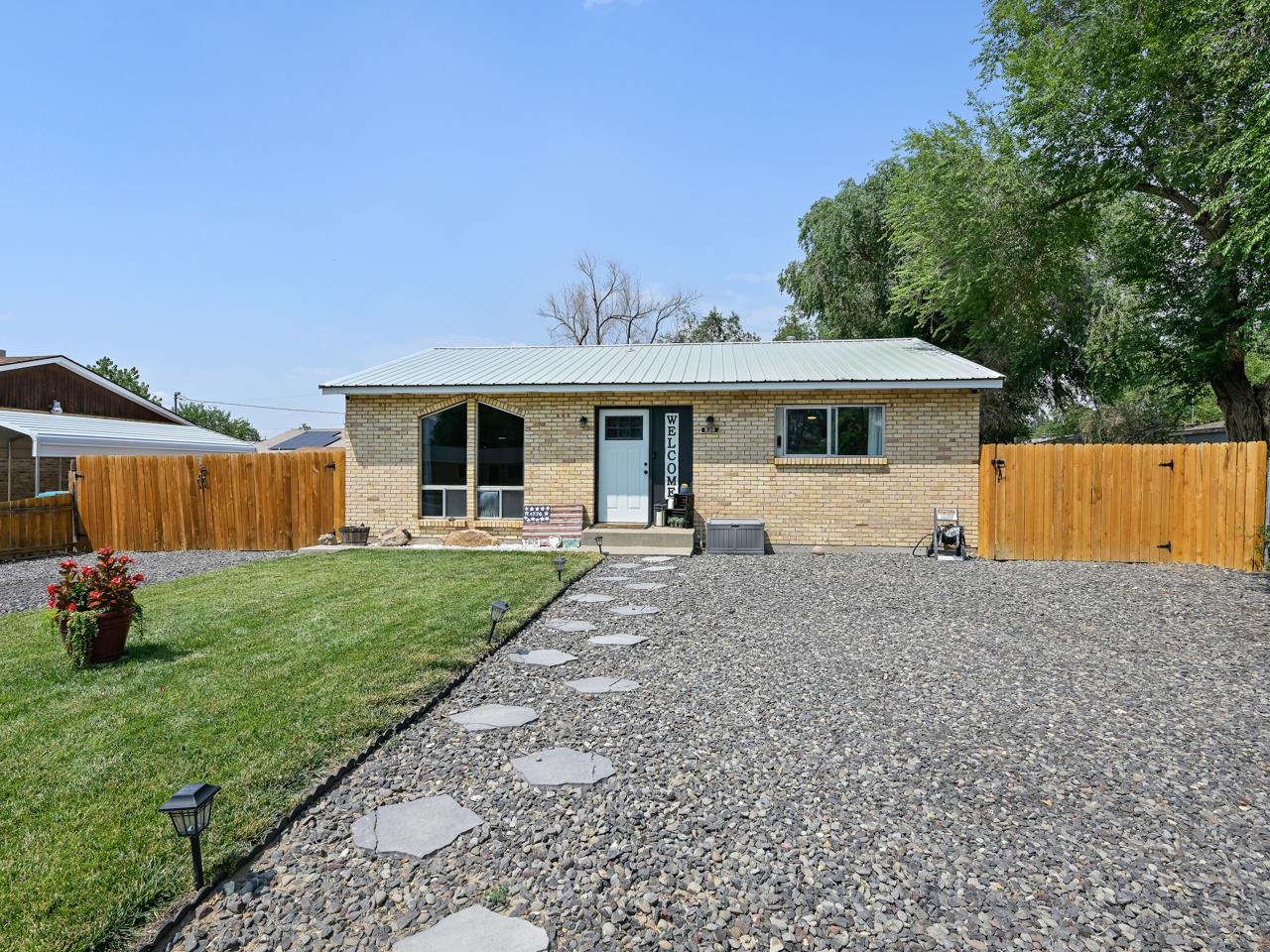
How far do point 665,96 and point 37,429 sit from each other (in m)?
15.5

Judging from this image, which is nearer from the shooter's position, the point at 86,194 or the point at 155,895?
the point at 155,895

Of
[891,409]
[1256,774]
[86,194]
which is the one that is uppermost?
[86,194]

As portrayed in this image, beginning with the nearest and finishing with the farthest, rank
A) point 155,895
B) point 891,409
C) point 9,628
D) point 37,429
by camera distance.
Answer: point 155,895, point 9,628, point 891,409, point 37,429

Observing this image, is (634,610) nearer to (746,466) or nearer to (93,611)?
(93,611)

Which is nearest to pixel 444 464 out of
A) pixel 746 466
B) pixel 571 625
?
pixel 746 466

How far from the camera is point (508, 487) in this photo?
39.4ft

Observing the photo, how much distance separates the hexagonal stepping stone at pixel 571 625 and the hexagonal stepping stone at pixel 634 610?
0.49 metres

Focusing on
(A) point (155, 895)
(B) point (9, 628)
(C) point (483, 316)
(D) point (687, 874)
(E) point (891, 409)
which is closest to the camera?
(A) point (155, 895)

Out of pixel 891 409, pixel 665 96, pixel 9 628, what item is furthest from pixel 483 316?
pixel 9 628

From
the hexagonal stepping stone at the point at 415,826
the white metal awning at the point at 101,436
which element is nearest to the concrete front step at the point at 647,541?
the hexagonal stepping stone at the point at 415,826

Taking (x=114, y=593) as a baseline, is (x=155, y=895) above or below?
below

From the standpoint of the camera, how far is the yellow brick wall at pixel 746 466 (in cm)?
1091

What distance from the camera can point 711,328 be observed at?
37719 mm

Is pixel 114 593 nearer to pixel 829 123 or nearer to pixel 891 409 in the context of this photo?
pixel 891 409
